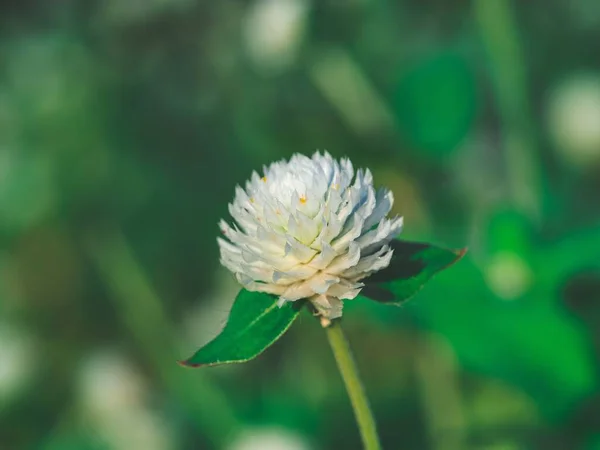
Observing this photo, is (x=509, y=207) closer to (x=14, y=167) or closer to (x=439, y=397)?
(x=439, y=397)

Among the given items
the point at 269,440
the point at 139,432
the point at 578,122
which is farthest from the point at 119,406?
the point at 578,122

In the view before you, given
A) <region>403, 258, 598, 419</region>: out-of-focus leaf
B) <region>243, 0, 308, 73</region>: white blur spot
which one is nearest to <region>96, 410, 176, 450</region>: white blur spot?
<region>403, 258, 598, 419</region>: out-of-focus leaf

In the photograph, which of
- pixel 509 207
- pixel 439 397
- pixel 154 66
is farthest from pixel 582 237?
pixel 154 66

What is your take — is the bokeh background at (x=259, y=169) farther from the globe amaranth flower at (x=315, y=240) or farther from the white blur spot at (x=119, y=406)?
the globe amaranth flower at (x=315, y=240)

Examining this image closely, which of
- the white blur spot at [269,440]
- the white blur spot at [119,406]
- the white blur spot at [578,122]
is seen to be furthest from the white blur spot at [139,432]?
the white blur spot at [578,122]

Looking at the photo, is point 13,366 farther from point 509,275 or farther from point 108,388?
point 509,275

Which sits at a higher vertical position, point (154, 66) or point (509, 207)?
point (154, 66)
